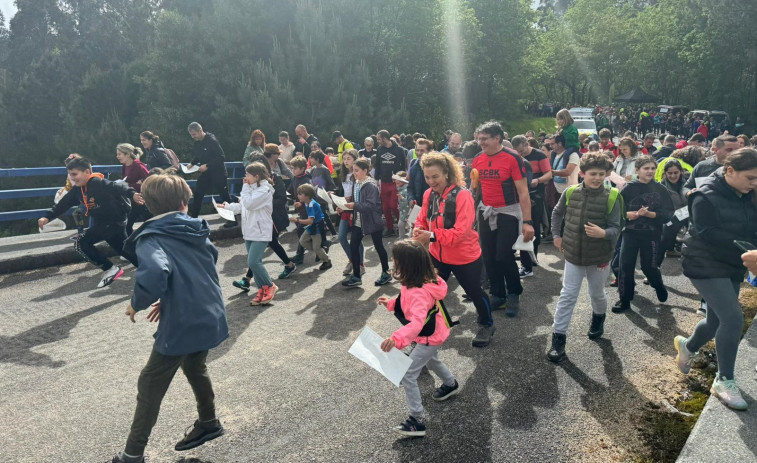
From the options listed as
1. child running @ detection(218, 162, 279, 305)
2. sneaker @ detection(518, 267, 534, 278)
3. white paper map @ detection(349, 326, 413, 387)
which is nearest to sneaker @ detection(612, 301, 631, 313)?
sneaker @ detection(518, 267, 534, 278)

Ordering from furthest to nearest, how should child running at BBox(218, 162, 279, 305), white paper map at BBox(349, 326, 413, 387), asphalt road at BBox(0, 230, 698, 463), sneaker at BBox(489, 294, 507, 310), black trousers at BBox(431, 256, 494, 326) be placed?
child running at BBox(218, 162, 279, 305) → sneaker at BBox(489, 294, 507, 310) → black trousers at BBox(431, 256, 494, 326) → asphalt road at BBox(0, 230, 698, 463) → white paper map at BBox(349, 326, 413, 387)

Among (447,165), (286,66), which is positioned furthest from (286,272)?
(286,66)

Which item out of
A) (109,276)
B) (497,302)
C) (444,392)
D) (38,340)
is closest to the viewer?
(444,392)

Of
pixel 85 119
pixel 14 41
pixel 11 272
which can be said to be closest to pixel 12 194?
pixel 11 272

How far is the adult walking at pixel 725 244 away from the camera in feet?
12.1

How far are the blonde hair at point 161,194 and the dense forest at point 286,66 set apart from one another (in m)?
18.6

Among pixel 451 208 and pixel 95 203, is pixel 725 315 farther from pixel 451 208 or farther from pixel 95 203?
pixel 95 203

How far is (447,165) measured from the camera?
4637 millimetres

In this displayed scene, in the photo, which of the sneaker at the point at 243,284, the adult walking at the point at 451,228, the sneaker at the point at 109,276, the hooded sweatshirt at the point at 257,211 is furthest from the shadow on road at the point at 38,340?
the adult walking at the point at 451,228

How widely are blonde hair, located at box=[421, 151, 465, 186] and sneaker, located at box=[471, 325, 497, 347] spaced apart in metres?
1.47

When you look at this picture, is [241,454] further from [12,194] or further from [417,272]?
[12,194]

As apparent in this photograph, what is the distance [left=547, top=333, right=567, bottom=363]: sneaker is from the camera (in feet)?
15.2

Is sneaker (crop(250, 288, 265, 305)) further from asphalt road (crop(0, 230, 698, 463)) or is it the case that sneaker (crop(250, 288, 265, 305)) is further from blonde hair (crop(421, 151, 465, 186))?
blonde hair (crop(421, 151, 465, 186))

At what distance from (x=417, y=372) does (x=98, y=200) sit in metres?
5.50
